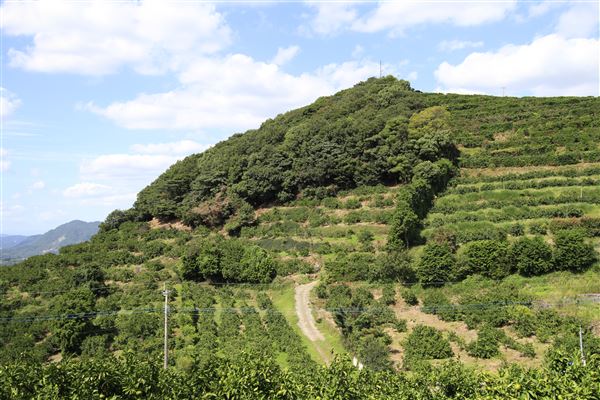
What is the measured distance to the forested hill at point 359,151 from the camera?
144 feet

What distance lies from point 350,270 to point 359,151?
61.2 feet

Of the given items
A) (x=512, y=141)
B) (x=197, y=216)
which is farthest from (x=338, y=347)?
(x=512, y=141)

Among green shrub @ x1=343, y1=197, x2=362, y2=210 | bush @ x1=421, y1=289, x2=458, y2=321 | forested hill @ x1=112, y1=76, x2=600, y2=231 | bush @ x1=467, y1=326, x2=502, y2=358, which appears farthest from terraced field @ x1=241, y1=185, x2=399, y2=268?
bush @ x1=467, y1=326, x2=502, y2=358

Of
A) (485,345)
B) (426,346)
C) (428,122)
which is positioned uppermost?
(428,122)

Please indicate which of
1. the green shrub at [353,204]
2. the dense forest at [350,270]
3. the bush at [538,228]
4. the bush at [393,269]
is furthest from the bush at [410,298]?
Answer: the green shrub at [353,204]

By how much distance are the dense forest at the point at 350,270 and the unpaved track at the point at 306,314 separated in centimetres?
44

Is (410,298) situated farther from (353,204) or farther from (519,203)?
(353,204)

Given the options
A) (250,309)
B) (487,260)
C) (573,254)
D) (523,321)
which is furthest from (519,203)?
(250,309)

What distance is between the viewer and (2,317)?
1211 inches

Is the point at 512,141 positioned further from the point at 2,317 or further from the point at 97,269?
the point at 2,317

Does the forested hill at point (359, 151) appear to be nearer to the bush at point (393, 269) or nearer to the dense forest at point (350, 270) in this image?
the dense forest at point (350, 270)

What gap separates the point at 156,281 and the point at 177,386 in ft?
94.1

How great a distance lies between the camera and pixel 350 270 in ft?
102

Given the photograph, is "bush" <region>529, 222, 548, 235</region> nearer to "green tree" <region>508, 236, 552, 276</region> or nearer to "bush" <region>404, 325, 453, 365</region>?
"green tree" <region>508, 236, 552, 276</region>
